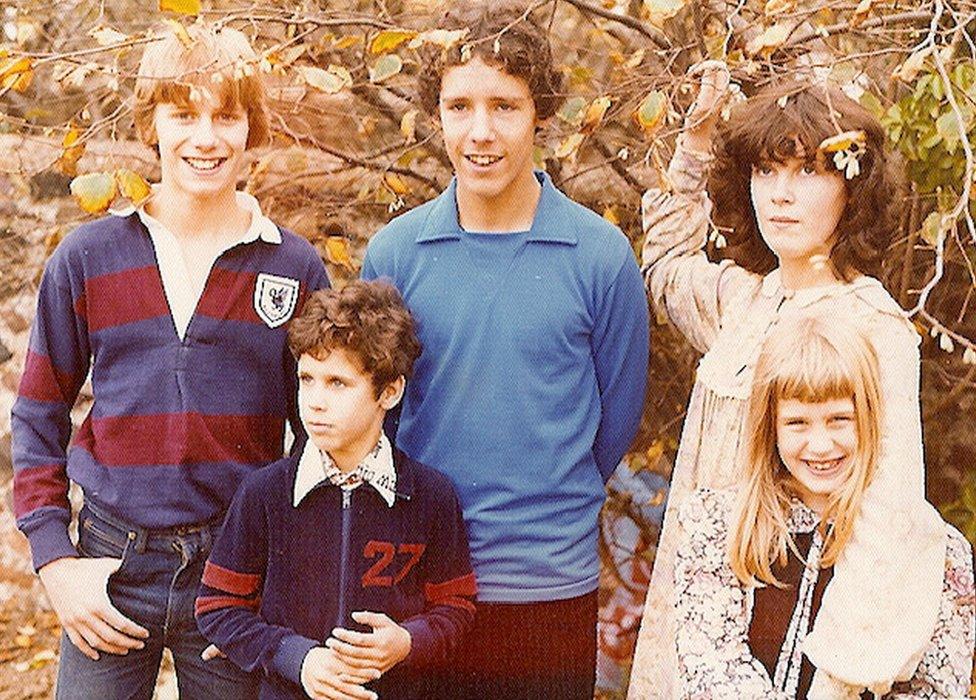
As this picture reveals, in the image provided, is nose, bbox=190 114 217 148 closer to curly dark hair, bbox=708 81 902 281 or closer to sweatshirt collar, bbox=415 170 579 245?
sweatshirt collar, bbox=415 170 579 245

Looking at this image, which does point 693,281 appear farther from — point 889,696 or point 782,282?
point 889,696

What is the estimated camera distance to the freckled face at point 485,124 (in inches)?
100

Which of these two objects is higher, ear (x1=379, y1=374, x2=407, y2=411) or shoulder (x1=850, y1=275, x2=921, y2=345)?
shoulder (x1=850, y1=275, x2=921, y2=345)

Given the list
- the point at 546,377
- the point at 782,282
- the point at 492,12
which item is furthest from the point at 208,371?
the point at 782,282

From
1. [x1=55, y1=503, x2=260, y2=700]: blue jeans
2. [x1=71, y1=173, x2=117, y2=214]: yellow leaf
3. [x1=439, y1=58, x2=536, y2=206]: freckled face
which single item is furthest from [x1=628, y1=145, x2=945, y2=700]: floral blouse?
[x1=71, y1=173, x2=117, y2=214]: yellow leaf

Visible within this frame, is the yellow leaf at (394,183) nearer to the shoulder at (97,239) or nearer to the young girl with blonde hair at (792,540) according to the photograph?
the shoulder at (97,239)

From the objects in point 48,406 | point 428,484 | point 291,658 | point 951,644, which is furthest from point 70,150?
point 951,644

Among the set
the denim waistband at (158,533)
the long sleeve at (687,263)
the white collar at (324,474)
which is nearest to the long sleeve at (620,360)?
the long sleeve at (687,263)

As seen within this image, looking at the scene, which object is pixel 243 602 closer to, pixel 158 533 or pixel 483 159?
pixel 158 533

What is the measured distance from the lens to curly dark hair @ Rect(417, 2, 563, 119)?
8.41 feet

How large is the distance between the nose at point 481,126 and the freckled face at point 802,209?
0.50 m

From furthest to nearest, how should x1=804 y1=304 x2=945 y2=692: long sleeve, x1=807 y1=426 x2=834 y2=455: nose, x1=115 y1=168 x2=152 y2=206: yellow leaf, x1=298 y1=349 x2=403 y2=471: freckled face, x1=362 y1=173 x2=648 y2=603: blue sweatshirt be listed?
1. x1=115 y1=168 x2=152 y2=206: yellow leaf
2. x1=362 y1=173 x2=648 y2=603: blue sweatshirt
3. x1=298 y1=349 x2=403 y2=471: freckled face
4. x1=807 y1=426 x2=834 y2=455: nose
5. x1=804 y1=304 x2=945 y2=692: long sleeve

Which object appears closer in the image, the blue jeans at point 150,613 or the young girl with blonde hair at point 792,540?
the young girl with blonde hair at point 792,540

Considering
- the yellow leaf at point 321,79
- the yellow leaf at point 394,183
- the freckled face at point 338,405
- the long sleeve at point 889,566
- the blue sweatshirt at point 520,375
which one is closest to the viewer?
the long sleeve at point 889,566
